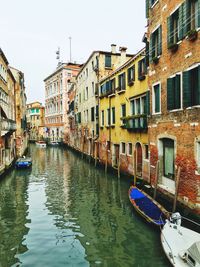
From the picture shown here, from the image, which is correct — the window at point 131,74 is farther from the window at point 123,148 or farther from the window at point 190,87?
the window at point 190,87

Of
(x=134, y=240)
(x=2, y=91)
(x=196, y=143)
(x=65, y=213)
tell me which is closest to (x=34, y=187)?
(x=65, y=213)

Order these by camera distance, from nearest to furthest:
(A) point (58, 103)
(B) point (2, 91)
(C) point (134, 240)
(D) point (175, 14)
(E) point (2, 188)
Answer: (C) point (134, 240) → (D) point (175, 14) → (E) point (2, 188) → (B) point (2, 91) → (A) point (58, 103)

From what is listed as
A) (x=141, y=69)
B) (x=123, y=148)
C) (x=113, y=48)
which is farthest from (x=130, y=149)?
(x=113, y=48)

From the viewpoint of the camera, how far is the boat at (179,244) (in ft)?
22.2

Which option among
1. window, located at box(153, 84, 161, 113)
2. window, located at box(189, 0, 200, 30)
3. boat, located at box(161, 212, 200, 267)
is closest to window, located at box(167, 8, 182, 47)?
window, located at box(189, 0, 200, 30)

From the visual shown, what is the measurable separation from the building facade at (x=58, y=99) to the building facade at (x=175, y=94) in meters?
41.7

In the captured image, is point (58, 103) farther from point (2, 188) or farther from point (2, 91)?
point (2, 188)

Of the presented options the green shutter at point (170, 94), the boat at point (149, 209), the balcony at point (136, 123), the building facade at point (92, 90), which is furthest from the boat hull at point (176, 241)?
the building facade at point (92, 90)

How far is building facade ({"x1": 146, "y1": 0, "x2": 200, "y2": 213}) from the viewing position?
33.5 feet

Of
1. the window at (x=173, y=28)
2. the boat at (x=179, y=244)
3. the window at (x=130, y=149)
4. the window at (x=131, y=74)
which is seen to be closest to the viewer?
the boat at (x=179, y=244)

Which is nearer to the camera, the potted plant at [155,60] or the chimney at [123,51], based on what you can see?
the potted plant at [155,60]

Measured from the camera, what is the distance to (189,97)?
1054 cm

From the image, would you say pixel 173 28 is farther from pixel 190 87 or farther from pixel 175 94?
pixel 190 87

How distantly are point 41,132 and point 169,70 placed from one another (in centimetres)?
6529
